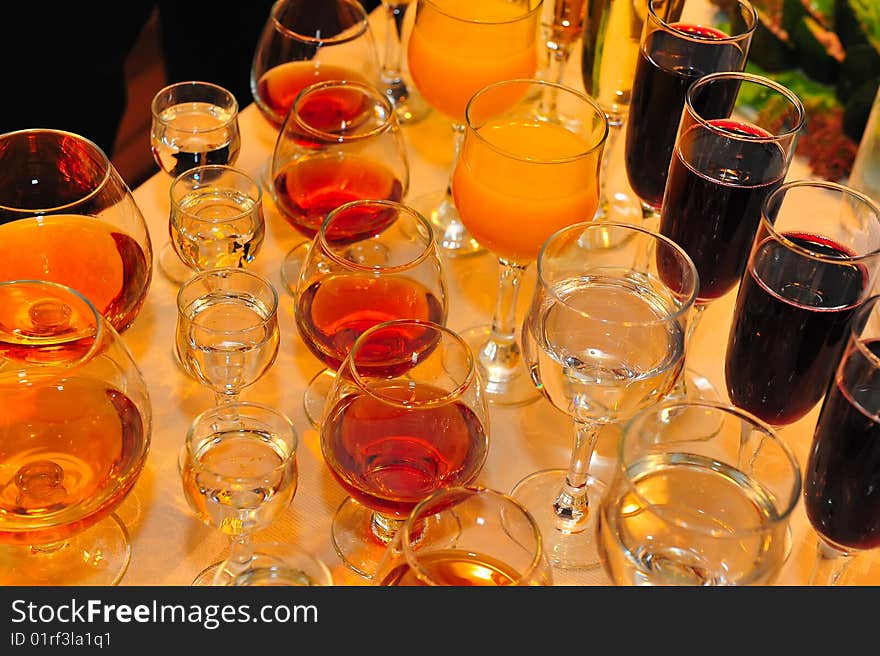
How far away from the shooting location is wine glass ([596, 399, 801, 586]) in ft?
2.32

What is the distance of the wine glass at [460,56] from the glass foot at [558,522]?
13.0 inches

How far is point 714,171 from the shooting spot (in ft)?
3.57

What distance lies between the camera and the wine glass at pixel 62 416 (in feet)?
2.81

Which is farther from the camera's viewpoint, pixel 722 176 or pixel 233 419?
pixel 722 176

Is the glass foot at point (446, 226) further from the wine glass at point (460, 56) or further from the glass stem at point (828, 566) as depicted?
the glass stem at point (828, 566)

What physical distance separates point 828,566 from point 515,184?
45cm

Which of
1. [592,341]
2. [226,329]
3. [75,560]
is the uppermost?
[592,341]

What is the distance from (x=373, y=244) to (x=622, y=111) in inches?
18.2

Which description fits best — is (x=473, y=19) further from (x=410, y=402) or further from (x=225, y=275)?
(x=410, y=402)

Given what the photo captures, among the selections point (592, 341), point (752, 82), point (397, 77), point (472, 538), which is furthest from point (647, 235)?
point (397, 77)

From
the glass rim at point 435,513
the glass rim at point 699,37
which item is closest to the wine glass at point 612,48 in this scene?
the glass rim at point 699,37

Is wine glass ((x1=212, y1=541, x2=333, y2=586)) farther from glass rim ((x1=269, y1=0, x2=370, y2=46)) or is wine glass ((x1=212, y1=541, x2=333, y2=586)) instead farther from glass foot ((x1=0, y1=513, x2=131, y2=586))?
glass rim ((x1=269, y1=0, x2=370, y2=46))

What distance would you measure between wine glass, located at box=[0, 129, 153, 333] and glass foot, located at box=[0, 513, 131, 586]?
19 cm

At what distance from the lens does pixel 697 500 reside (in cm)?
80
